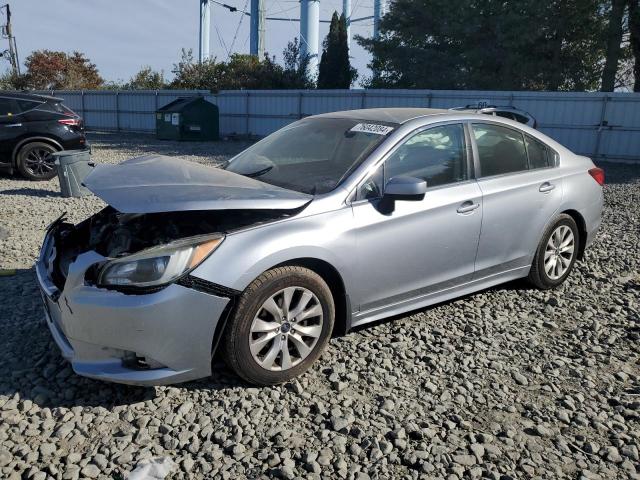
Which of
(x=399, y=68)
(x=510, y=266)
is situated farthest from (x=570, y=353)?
(x=399, y=68)

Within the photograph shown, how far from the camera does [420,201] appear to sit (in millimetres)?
3828

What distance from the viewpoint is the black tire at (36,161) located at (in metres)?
10.6

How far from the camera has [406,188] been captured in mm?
3486

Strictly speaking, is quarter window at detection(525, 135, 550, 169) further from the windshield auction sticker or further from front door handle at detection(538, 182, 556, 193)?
the windshield auction sticker

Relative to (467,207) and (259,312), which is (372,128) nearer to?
(467,207)

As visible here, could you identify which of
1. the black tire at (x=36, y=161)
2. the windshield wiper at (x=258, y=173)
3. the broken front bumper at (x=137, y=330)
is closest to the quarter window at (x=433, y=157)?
the windshield wiper at (x=258, y=173)

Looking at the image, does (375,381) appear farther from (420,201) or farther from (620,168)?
(620,168)

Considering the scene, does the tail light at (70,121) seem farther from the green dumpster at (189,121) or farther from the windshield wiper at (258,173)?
the green dumpster at (189,121)

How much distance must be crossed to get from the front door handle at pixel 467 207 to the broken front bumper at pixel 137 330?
6.28 ft

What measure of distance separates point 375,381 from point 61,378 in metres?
1.90

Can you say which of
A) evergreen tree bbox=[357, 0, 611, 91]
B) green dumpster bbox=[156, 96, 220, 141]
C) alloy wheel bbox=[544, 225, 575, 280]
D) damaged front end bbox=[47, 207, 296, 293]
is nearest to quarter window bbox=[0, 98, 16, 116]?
damaged front end bbox=[47, 207, 296, 293]

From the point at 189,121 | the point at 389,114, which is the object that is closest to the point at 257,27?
the point at 189,121

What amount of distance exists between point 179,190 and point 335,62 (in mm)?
28305

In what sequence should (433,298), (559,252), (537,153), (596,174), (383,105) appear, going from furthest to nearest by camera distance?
(383,105) → (596,174) → (559,252) → (537,153) → (433,298)
